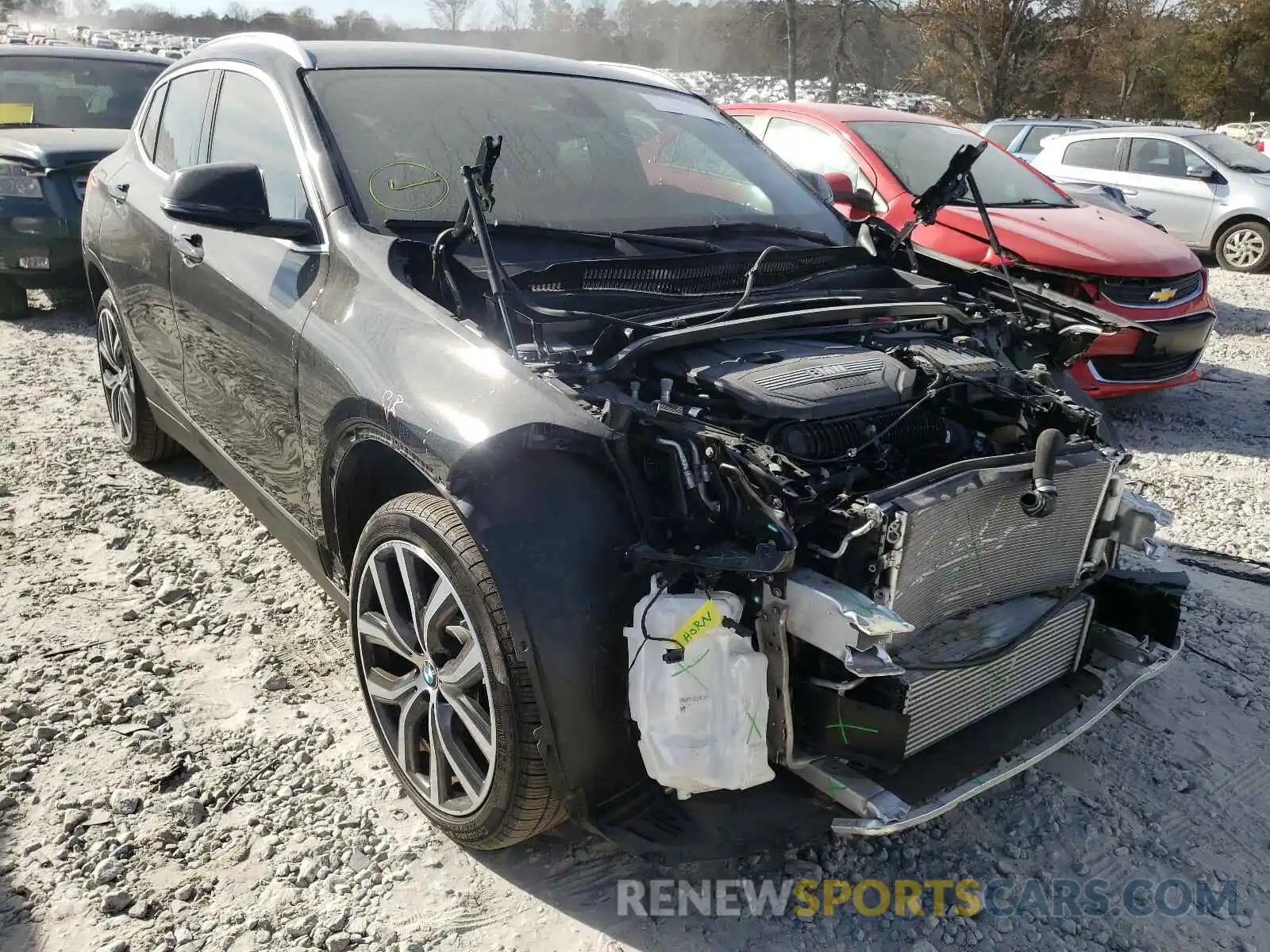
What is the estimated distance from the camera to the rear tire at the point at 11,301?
24.5 feet

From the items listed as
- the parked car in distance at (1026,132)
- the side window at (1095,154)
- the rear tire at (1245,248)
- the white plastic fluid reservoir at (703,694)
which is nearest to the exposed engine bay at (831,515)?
the white plastic fluid reservoir at (703,694)

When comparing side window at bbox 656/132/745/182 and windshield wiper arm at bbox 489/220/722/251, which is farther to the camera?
side window at bbox 656/132/745/182

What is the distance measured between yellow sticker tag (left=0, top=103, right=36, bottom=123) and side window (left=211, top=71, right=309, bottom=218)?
18.8ft

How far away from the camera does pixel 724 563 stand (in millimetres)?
2002

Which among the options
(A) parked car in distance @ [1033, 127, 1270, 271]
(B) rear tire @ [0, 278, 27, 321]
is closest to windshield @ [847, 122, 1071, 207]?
(A) parked car in distance @ [1033, 127, 1270, 271]

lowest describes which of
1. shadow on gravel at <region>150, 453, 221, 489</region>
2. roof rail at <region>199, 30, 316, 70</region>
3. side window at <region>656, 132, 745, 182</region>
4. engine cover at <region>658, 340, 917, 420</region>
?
shadow on gravel at <region>150, 453, 221, 489</region>

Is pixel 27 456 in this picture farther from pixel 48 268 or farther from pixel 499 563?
pixel 499 563

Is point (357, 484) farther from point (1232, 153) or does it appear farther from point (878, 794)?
point (1232, 153)

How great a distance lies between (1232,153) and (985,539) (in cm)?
1168

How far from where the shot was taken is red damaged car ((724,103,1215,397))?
5.87 metres

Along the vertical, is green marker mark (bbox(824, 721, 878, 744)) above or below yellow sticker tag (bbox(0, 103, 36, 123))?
below

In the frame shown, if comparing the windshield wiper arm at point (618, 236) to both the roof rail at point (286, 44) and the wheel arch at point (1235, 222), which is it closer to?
the roof rail at point (286, 44)

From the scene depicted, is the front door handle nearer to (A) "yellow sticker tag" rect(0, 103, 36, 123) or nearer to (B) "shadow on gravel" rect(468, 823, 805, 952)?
(B) "shadow on gravel" rect(468, 823, 805, 952)

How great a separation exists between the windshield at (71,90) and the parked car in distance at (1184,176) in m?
9.49
